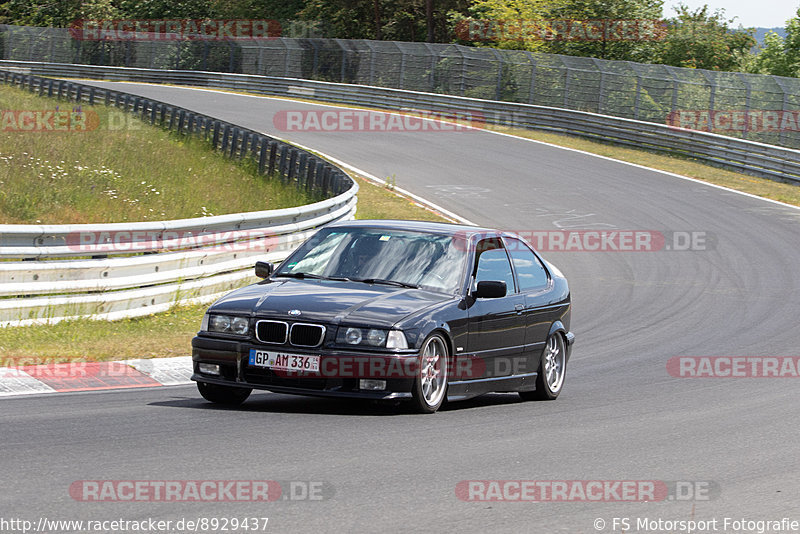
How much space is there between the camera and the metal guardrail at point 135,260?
11.4 metres

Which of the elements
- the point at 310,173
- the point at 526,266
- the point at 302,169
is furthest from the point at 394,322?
the point at 302,169

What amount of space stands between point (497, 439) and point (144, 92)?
4479 cm

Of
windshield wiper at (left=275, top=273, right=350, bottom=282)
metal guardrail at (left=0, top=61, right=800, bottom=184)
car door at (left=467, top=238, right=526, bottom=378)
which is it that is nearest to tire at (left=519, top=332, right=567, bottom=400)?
car door at (left=467, top=238, right=526, bottom=378)

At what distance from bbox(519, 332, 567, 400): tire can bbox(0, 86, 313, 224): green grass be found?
10324mm

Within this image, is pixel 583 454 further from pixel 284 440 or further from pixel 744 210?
pixel 744 210

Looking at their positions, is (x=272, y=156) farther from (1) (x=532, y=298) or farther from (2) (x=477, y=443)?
(2) (x=477, y=443)

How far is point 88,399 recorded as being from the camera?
835 cm

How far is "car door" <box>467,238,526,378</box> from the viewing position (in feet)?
29.3

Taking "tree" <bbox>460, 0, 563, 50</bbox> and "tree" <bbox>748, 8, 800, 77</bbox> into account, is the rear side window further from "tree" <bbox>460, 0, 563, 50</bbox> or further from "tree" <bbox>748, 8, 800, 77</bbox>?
"tree" <bbox>748, 8, 800, 77</bbox>

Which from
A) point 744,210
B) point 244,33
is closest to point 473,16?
point 244,33

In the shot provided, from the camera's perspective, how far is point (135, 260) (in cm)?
1248

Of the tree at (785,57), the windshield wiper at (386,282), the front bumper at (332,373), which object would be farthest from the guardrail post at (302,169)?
the tree at (785,57)

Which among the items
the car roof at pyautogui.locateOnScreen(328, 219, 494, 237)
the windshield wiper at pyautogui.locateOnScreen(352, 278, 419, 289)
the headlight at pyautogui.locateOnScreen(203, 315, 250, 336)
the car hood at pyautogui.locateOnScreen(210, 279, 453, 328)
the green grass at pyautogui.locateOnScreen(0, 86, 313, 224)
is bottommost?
the green grass at pyautogui.locateOnScreen(0, 86, 313, 224)

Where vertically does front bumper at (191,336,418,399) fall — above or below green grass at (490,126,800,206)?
above
